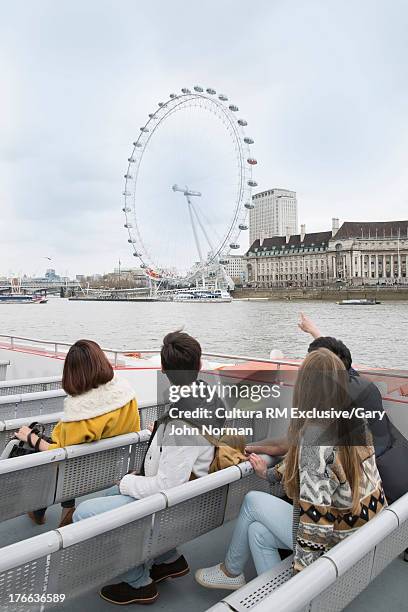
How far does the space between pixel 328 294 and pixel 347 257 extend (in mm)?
28992

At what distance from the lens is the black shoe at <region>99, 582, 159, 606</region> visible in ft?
6.57

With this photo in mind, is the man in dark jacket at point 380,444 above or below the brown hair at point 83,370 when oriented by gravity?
below

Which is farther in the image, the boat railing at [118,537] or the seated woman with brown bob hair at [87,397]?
the seated woman with brown bob hair at [87,397]

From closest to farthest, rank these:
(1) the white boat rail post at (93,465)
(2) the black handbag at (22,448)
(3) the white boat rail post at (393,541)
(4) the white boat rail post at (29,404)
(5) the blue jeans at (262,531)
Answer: (3) the white boat rail post at (393,541)
(5) the blue jeans at (262,531)
(1) the white boat rail post at (93,465)
(2) the black handbag at (22,448)
(4) the white boat rail post at (29,404)

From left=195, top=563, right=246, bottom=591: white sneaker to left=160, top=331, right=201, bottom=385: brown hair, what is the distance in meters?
0.74

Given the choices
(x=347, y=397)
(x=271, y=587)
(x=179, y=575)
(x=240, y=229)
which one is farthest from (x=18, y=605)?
(x=240, y=229)

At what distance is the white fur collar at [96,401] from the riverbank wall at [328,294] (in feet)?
227

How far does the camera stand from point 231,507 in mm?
2143

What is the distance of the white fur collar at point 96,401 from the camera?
2.32 metres

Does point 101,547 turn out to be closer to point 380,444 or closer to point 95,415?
point 95,415

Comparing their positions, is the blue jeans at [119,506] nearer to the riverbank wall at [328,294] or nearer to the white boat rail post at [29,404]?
the white boat rail post at [29,404]

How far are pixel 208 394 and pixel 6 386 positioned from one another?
7.83ft

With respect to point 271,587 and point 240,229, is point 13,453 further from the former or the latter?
point 240,229

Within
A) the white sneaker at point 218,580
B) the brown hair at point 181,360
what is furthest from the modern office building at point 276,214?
the white sneaker at point 218,580
